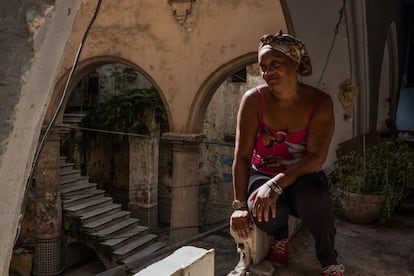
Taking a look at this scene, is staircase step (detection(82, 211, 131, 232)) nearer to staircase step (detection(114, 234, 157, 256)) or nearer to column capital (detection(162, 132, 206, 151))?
staircase step (detection(114, 234, 157, 256))

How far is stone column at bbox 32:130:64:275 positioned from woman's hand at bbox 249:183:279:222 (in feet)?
26.6

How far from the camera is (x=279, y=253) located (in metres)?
2.51

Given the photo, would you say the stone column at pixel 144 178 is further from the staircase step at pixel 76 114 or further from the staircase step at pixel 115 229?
the staircase step at pixel 76 114

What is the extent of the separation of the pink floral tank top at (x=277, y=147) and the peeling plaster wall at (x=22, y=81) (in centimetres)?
161

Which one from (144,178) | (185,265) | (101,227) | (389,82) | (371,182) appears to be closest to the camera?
(185,265)

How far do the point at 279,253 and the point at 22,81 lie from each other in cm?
210

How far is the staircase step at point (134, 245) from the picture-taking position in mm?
9910

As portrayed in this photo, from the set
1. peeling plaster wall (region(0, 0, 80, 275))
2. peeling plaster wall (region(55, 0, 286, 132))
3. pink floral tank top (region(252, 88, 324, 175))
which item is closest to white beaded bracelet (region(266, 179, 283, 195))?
pink floral tank top (region(252, 88, 324, 175))

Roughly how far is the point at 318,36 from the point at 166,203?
10.5 meters

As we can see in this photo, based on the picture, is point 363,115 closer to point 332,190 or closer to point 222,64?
point 332,190

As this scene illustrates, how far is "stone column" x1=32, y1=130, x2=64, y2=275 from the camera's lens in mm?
9390

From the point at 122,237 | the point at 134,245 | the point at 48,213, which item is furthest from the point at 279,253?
the point at 48,213

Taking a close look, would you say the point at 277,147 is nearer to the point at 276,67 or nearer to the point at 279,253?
the point at 276,67

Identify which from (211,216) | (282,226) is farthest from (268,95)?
(211,216)
